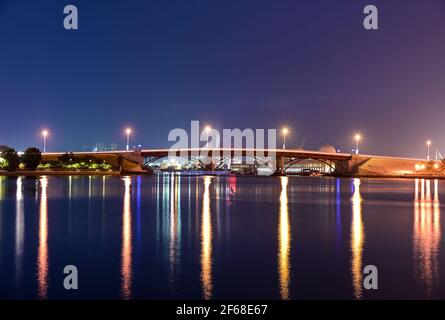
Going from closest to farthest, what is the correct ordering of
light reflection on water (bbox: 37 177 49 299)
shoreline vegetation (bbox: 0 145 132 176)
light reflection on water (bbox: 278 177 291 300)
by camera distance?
light reflection on water (bbox: 37 177 49 299) → light reflection on water (bbox: 278 177 291 300) → shoreline vegetation (bbox: 0 145 132 176)

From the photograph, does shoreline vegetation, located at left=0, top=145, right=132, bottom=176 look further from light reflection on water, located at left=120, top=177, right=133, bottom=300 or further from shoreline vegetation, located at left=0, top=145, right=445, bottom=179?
light reflection on water, located at left=120, top=177, right=133, bottom=300

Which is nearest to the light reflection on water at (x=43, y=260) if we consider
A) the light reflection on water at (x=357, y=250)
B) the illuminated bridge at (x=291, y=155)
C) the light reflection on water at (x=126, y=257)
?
the light reflection on water at (x=126, y=257)

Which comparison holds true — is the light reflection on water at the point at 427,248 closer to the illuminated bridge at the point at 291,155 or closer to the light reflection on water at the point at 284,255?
the light reflection on water at the point at 284,255

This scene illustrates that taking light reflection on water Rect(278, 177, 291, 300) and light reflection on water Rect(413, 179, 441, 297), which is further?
light reflection on water Rect(413, 179, 441, 297)

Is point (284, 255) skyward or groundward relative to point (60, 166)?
groundward

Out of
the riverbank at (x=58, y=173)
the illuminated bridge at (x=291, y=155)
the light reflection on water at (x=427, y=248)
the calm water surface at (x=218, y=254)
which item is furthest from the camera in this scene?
the illuminated bridge at (x=291, y=155)

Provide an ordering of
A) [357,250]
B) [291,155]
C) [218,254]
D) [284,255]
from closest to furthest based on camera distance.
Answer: [284,255], [218,254], [357,250], [291,155]

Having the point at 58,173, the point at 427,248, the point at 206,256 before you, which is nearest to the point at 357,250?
the point at 427,248

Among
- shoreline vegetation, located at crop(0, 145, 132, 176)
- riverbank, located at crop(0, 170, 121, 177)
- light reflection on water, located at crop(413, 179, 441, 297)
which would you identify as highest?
shoreline vegetation, located at crop(0, 145, 132, 176)

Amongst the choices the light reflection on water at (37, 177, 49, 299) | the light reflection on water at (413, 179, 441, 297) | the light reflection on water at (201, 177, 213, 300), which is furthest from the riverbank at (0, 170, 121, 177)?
the light reflection on water at (413, 179, 441, 297)

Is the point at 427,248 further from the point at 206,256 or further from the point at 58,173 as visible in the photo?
the point at 58,173

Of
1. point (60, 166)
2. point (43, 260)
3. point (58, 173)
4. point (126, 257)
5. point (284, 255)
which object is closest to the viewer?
point (43, 260)

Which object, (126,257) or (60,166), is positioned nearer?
(126,257)

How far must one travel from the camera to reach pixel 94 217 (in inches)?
1281
